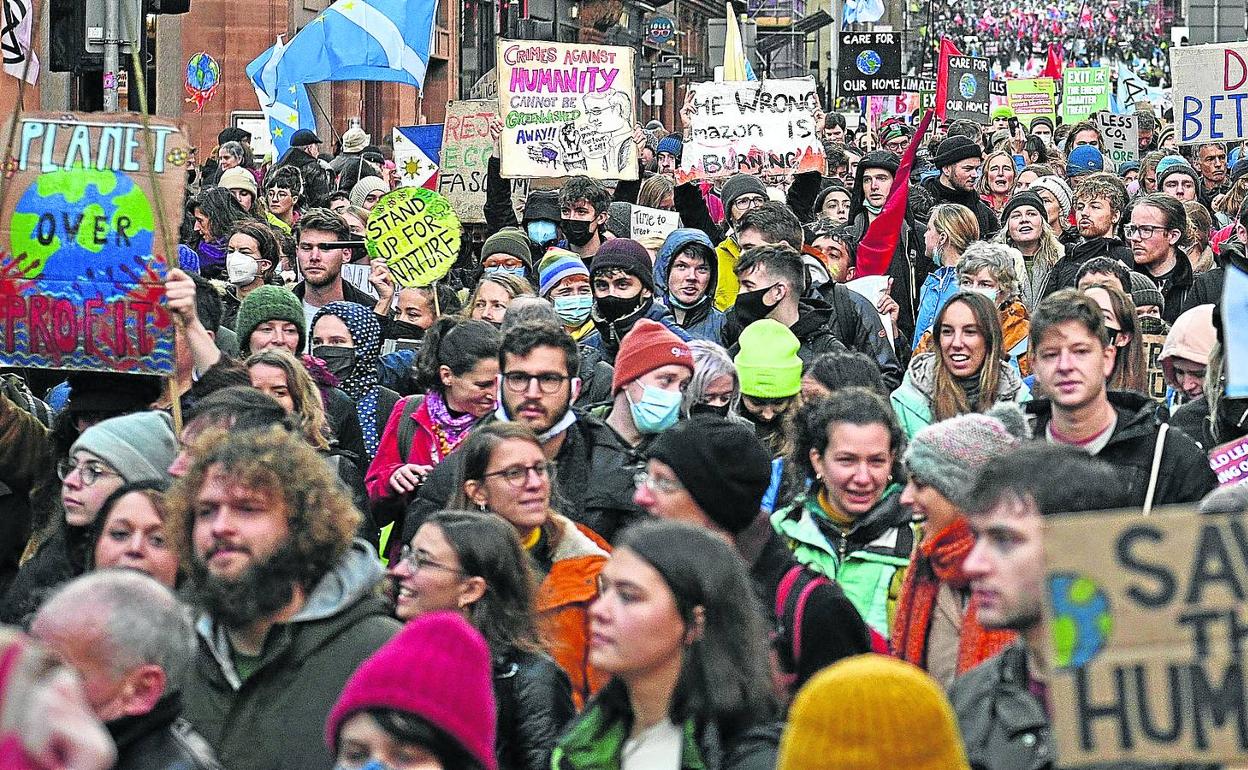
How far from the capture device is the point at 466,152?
14250 millimetres

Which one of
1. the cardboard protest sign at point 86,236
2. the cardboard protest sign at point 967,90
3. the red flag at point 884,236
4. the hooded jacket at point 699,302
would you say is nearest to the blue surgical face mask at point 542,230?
the red flag at point 884,236

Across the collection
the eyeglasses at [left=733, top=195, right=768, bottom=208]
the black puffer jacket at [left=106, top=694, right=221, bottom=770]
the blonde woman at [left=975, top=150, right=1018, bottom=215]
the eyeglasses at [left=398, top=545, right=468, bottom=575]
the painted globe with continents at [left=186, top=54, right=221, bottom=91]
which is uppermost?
the painted globe with continents at [left=186, top=54, right=221, bottom=91]

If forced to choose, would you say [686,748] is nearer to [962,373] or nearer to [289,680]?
[289,680]

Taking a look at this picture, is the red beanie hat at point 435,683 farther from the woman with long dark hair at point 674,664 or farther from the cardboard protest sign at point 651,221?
the cardboard protest sign at point 651,221

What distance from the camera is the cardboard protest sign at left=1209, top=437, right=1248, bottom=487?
621cm

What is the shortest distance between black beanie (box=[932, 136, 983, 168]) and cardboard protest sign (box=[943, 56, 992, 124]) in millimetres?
10280

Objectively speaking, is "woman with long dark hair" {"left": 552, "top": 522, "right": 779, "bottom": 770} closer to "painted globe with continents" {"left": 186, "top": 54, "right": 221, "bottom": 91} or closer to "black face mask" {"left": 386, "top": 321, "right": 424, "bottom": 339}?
"black face mask" {"left": 386, "top": 321, "right": 424, "bottom": 339}

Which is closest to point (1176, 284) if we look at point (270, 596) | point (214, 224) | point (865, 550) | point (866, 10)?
point (214, 224)

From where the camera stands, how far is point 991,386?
7.00 m

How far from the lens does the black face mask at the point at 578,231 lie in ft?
36.4

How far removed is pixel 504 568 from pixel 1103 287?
3325 mm

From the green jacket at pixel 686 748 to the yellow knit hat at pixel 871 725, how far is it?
32.5 inches

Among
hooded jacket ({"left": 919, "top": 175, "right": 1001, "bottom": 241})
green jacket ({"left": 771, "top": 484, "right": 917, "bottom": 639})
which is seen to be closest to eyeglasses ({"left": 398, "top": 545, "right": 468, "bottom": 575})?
green jacket ({"left": 771, "top": 484, "right": 917, "bottom": 639})

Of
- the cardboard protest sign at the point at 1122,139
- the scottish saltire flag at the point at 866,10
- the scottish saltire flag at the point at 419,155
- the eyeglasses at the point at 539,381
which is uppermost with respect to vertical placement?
the scottish saltire flag at the point at 866,10
